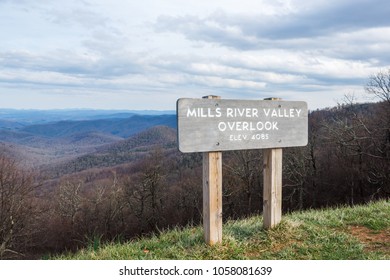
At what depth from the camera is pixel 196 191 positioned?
46188mm

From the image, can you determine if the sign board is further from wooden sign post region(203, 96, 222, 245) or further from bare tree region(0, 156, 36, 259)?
bare tree region(0, 156, 36, 259)

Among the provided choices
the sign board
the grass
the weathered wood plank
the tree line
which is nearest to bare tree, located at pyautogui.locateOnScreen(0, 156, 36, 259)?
the tree line

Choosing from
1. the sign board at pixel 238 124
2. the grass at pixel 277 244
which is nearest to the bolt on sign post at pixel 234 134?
the sign board at pixel 238 124

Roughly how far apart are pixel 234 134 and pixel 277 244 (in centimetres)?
167

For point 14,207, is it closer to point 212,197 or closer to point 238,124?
point 212,197

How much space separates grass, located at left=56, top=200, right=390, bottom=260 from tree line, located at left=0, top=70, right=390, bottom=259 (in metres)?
27.4

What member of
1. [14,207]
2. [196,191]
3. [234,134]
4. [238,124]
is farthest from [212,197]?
[196,191]

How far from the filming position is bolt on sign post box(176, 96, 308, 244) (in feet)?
15.6

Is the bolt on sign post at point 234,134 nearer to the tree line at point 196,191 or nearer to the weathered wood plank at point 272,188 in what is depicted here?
the weathered wood plank at point 272,188

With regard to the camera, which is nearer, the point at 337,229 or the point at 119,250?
the point at 119,250

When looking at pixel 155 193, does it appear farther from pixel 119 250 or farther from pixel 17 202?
pixel 119 250
